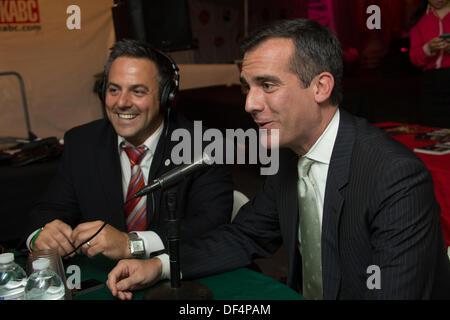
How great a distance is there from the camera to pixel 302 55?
4.72ft

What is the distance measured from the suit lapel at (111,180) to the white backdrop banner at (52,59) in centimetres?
257

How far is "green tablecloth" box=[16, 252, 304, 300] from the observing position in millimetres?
1256

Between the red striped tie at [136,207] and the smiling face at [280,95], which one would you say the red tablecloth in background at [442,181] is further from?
the red striped tie at [136,207]

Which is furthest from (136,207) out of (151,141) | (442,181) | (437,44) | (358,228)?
(437,44)

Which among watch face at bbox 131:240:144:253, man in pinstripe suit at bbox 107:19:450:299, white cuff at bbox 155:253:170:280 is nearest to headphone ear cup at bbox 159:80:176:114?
man in pinstripe suit at bbox 107:19:450:299

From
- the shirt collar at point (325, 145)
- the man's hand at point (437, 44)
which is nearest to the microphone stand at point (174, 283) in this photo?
the shirt collar at point (325, 145)

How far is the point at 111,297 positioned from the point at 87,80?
4.02m

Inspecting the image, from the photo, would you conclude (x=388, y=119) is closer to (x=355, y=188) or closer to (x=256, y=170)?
(x=256, y=170)

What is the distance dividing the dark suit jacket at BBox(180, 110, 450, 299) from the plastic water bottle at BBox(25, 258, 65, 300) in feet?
1.27

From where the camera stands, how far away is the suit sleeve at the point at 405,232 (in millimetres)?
1229

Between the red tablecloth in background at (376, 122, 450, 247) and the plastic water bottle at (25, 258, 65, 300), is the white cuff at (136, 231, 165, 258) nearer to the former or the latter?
the plastic water bottle at (25, 258, 65, 300)

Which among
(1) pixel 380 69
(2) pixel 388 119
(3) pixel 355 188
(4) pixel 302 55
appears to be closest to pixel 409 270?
(3) pixel 355 188

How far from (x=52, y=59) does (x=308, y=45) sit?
383 centimetres

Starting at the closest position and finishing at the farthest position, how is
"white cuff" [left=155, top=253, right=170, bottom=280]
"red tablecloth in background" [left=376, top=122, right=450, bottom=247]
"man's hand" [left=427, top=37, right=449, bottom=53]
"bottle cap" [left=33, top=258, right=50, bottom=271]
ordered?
"bottle cap" [left=33, top=258, right=50, bottom=271]
"white cuff" [left=155, top=253, right=170, bottom=280]
"red tablecloth in background" [left=376, top=122, right=450, bottom=247]
"man's hand" [left=427, top=37, right=449, bottom=53]
